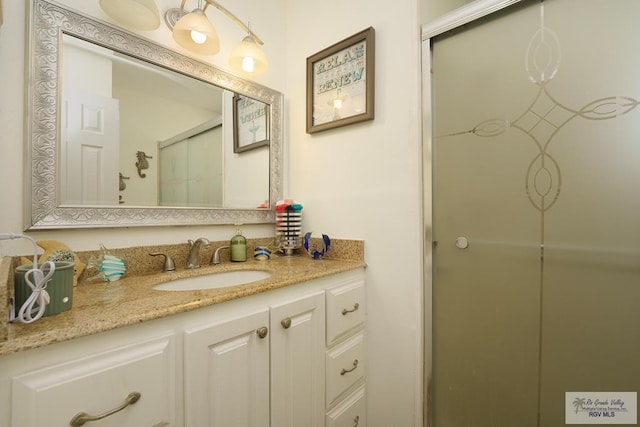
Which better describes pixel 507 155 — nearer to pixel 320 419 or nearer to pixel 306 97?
pixel 306 97

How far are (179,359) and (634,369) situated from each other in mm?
1336

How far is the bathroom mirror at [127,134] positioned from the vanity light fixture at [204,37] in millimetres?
113

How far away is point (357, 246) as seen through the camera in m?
1.38

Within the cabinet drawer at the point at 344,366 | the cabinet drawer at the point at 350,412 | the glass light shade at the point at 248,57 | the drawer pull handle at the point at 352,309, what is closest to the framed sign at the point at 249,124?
the glass light shade at the point at 248,57

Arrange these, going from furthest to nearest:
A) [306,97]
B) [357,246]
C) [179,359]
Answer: [306,97] → [357,246] → [179,359]

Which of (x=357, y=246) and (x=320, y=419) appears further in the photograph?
(x=357, y=246)

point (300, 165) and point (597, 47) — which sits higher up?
point (597, 47)

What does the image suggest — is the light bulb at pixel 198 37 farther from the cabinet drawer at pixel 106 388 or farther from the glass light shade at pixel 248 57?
the cabinet drawer at pixel 106 388

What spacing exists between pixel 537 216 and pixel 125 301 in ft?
4.41

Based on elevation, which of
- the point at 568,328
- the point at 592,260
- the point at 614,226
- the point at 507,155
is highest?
the point at 507,155

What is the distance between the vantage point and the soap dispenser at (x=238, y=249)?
135 centimetres

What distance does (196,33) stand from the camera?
3.63ft

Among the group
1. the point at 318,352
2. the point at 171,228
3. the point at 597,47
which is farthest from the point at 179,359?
the point at 597,47

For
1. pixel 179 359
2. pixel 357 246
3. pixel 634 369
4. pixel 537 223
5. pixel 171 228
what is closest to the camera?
pixel 179 359
